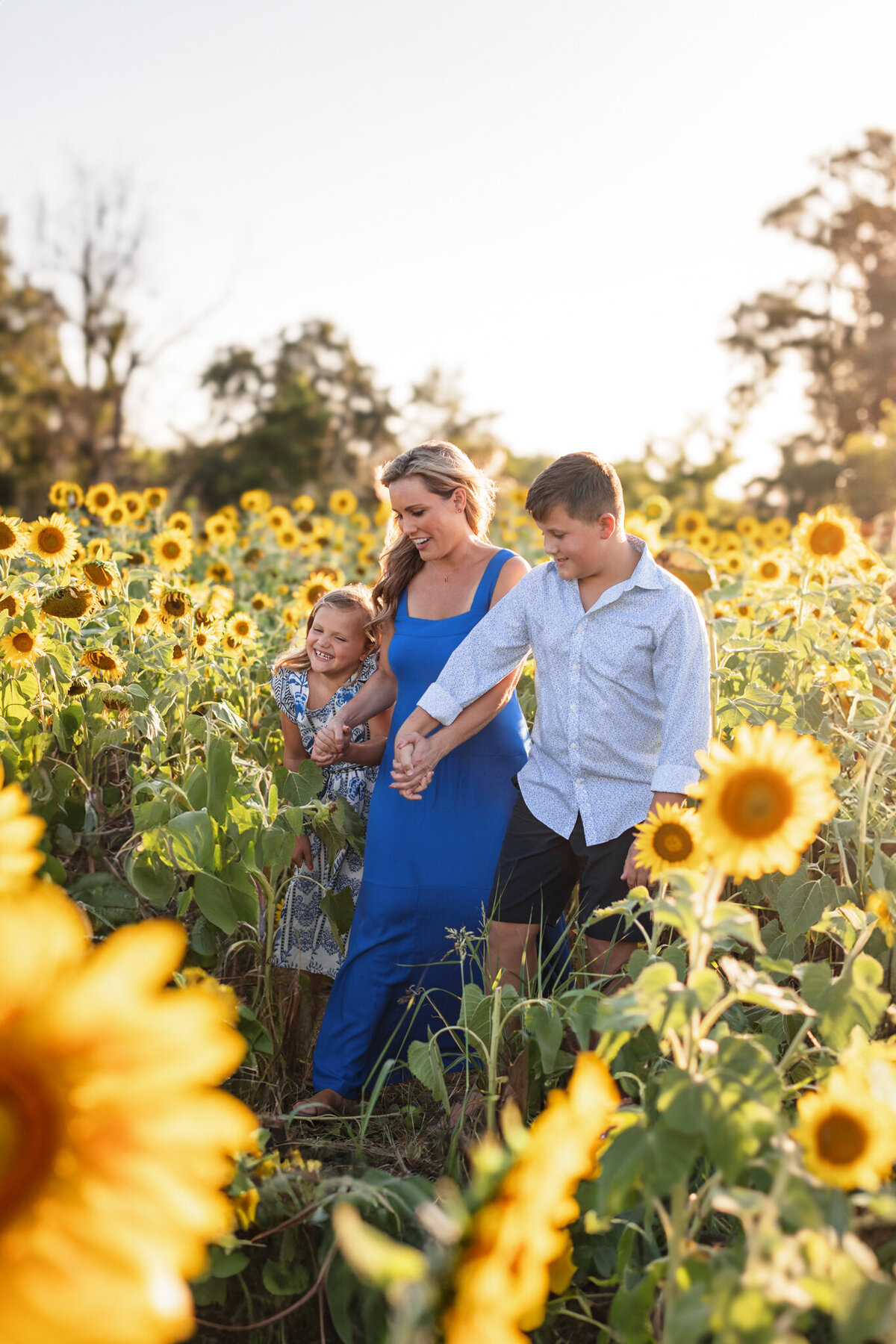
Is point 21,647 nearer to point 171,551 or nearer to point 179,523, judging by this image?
point 171,551

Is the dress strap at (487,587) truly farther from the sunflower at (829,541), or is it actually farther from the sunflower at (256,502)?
the sunflower at (256,502)

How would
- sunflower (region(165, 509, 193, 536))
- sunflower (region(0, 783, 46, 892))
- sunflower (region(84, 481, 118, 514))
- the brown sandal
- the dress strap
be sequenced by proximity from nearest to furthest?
sunflower (region(0, 783, 46, 892))
the brown sandal
the dress strap
sunflower (region(165, 509, 193, 536))
sunflower (region(84, 481, 118, 514))

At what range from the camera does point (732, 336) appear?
68.8 feet

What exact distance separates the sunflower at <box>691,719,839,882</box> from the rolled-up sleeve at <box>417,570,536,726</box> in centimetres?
148

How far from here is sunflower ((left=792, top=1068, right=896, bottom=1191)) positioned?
3.42 ft

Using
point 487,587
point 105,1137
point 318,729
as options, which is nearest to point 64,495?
point 318,729

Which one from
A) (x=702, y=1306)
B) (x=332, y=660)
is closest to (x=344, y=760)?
(x=332, y=660)

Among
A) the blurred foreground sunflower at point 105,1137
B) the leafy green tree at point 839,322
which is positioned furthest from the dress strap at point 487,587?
the leafy green tree at point 839,322

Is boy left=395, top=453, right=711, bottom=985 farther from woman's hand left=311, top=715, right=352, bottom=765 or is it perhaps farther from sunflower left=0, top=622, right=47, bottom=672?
sunflower left=0, top=622, right=47, bottom=672

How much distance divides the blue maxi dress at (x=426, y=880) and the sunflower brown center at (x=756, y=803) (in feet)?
5.67

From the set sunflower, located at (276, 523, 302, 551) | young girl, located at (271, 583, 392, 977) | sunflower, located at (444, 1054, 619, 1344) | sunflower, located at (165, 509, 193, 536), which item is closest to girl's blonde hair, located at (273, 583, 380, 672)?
young girl, located at (271, 583, 392, 977)

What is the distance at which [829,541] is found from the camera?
335cm

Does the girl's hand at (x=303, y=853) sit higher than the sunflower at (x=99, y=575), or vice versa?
the sunflower at (x=99, y=575)

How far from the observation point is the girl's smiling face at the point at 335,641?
9.94ft
